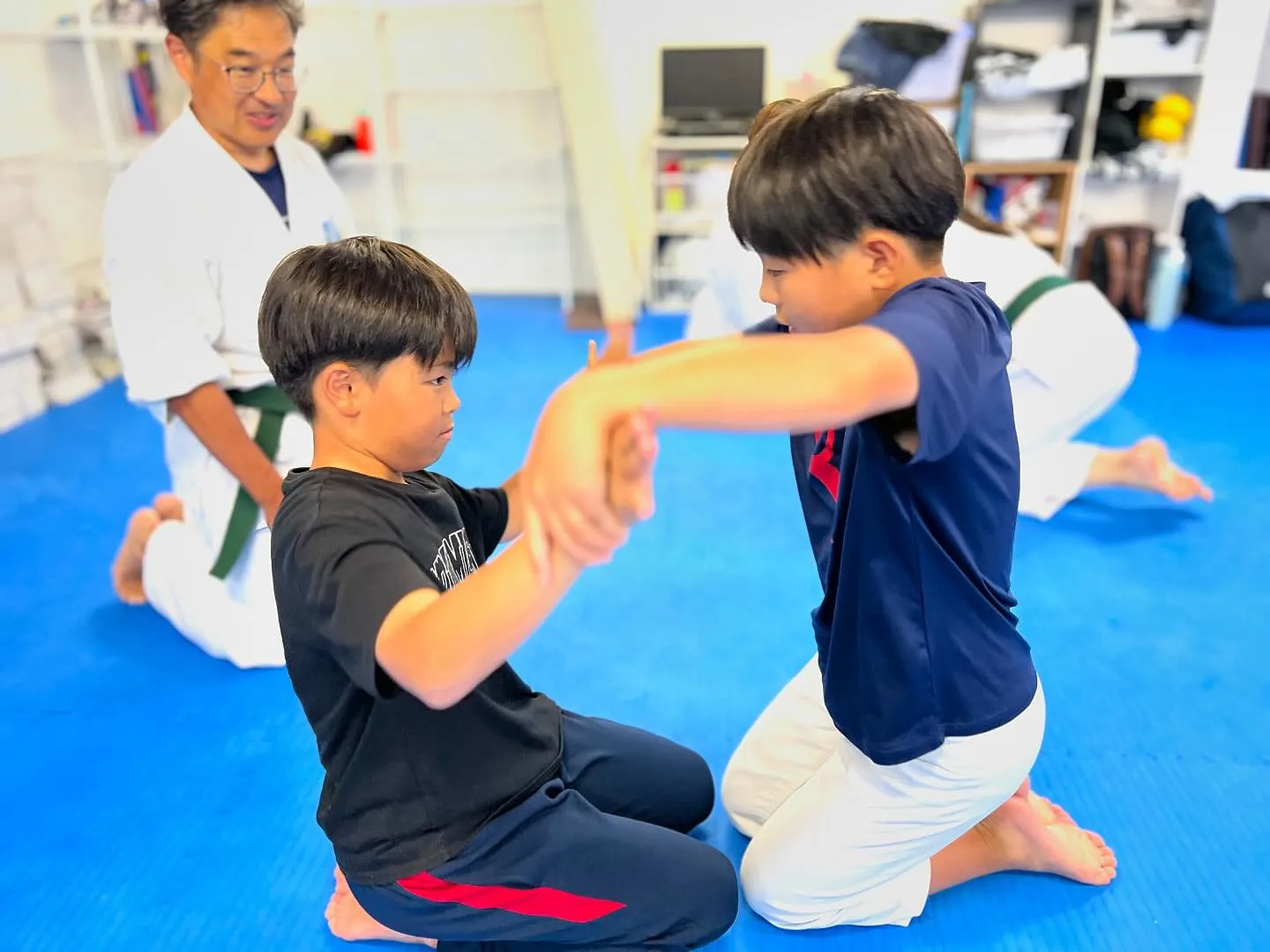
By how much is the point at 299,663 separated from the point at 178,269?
1.25 m

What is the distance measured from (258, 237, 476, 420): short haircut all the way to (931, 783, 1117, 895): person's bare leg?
1.14 metres

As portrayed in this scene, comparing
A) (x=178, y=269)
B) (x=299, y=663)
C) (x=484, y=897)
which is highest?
(x=178, y=269)

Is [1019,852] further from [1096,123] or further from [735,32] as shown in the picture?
[735,32]

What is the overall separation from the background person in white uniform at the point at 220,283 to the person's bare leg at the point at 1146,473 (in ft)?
7.26

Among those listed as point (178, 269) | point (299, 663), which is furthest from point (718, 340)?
point (178, 269)

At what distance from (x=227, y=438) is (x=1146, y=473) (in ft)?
7.95

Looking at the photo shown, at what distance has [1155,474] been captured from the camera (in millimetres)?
2711

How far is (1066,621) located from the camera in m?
2.30

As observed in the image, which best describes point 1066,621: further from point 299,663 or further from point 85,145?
point 85,145

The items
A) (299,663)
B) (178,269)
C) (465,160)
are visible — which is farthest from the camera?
(465,160)

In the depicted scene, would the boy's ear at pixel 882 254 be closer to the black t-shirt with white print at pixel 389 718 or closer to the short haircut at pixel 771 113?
the short haircut at pixel 771 113

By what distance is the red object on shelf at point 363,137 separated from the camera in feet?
17.1

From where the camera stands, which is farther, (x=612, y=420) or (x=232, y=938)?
(x=232, y=938)

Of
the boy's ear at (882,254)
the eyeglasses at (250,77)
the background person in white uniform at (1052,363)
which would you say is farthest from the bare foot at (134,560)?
the boy's ear at (882,254)
